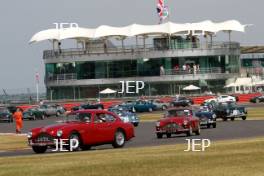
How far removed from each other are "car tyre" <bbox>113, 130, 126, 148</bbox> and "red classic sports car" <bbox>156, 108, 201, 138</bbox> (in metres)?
7.43

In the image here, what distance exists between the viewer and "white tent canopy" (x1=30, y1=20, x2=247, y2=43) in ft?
367

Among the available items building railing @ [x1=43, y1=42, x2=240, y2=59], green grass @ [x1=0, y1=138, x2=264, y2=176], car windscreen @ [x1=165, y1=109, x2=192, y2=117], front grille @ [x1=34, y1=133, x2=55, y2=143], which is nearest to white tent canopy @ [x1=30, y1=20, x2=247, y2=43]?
building railing @ [x1=43, y1=42, x2=240, y2=59]

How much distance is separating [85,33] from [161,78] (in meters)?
14.2

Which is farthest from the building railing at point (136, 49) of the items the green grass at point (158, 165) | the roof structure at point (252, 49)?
the green grass at point (158, 165)

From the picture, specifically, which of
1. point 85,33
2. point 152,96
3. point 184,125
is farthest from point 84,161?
point 85,33

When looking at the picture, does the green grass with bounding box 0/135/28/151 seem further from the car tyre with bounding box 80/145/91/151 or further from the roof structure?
the roof structure

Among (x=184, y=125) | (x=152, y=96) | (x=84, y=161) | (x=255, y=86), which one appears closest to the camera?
(x=84, y=161)

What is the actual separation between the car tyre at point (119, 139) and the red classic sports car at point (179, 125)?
7429 millimetres

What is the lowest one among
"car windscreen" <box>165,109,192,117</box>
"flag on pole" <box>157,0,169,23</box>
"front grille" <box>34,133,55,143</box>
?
"front grille" <box>34,133,55,143</box>

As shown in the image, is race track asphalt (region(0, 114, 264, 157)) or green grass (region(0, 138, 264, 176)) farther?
race track asphalt (region(0, 114, 264, 157))

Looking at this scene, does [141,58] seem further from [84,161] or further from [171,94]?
[84,161]

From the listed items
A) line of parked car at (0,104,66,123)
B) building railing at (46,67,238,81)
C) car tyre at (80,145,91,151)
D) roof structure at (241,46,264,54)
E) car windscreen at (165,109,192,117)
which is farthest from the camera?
roof structure at (241,46,264,54)

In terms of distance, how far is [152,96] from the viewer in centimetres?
10850

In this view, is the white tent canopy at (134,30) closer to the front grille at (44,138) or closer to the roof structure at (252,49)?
the roof structure at (252,49)
